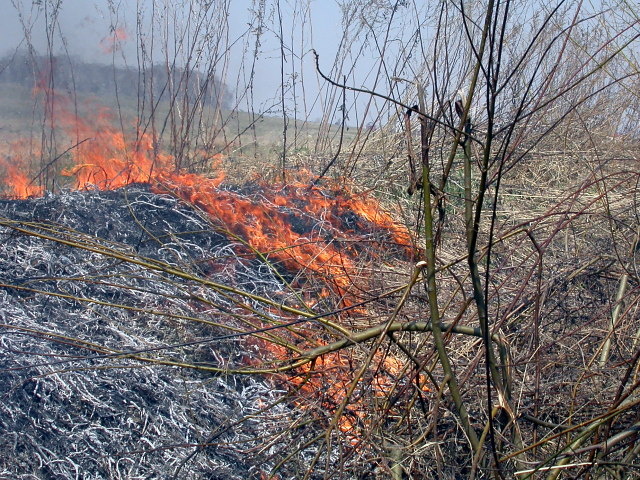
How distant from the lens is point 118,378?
2393 mm

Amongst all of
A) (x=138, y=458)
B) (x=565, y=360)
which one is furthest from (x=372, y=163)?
(x=138, y=458)

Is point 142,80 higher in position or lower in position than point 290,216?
higher

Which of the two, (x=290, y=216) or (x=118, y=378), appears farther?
(x=290, y=216)

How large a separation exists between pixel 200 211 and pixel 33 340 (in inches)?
53.5

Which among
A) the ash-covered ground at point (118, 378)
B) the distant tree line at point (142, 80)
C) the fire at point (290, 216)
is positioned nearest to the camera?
the ash-covered ground at point (118, 378)

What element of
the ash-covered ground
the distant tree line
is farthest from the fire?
the distant tree line

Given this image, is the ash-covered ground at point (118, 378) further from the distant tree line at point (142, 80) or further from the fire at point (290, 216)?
the distant tree line at point (142, 80)

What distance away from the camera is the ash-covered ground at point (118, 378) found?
2102 mm

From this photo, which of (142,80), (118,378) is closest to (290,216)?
(118,378)

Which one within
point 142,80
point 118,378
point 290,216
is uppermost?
point 142,80

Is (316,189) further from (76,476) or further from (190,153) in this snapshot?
(76,476)

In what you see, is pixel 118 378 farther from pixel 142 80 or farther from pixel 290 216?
pixel 142 80

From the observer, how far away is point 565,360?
230 cm

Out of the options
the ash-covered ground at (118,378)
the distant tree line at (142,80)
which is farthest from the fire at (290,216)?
the distant tree line at (142,80)
